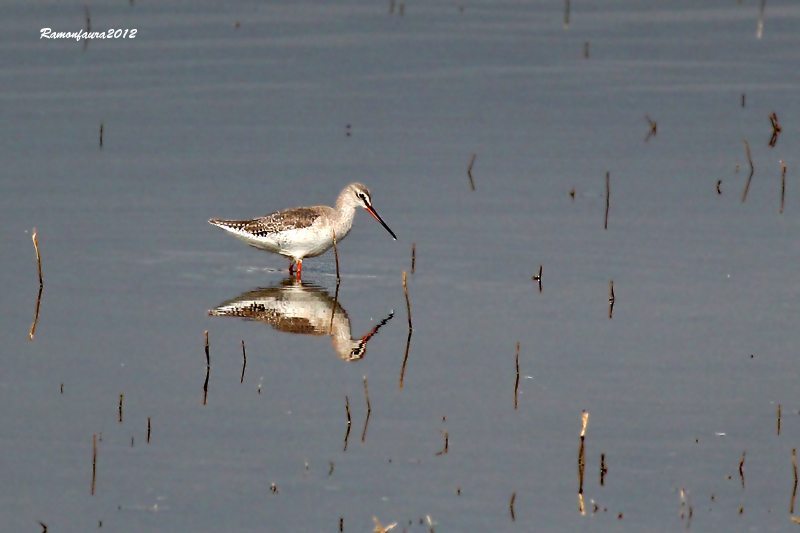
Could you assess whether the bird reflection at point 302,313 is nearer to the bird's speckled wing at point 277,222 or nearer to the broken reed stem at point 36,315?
the bird's speckled wing at point 277,222

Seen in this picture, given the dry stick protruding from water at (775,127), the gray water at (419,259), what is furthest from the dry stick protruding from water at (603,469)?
the dry stick protruding from water at (775,127)

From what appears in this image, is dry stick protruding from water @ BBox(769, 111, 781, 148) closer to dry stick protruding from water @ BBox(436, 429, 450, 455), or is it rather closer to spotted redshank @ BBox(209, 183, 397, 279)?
spotted redshank @ BBox(209, 183, 397, 279)

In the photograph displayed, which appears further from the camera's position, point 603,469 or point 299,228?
point 299,228

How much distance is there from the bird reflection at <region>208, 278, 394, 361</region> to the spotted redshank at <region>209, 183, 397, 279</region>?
0.70 m

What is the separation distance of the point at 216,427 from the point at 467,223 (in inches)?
220

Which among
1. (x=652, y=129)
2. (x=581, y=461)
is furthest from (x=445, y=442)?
(x=652, y=129)

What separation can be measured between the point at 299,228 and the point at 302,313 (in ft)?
5.51

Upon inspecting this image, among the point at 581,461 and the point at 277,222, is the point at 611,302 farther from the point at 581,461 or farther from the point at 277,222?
the point at 277,222

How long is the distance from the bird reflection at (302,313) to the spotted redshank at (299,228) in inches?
27.6

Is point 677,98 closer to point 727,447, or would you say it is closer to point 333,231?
point 333,231

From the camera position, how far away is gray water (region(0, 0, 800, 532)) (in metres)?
7.88

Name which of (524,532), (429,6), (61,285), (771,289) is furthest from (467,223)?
(429,6)

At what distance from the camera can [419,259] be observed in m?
12.6

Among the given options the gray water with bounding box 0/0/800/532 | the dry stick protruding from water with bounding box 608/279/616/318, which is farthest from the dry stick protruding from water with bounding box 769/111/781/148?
the dry stick protruding from water with bounding box 608/279/616/318
